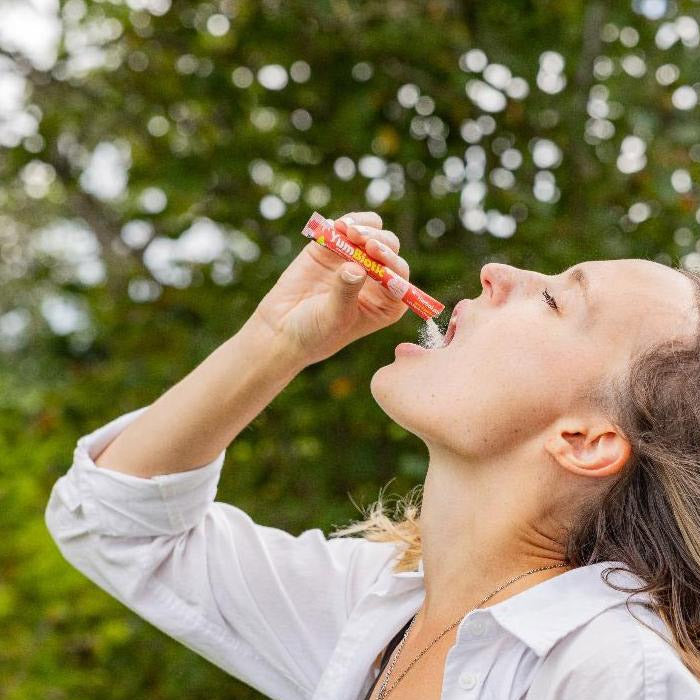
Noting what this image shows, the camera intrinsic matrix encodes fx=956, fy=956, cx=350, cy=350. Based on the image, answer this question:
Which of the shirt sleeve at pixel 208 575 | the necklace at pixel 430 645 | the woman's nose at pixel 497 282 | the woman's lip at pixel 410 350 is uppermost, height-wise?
the woman's nose at pixel 497 282

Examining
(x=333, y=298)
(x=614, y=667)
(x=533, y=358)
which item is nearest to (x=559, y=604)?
(x=614, y=667)

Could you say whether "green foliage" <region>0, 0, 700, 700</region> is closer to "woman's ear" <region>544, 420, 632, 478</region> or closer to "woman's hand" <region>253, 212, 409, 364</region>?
"woman's hand" <region>253, 212, 409, 364</region>

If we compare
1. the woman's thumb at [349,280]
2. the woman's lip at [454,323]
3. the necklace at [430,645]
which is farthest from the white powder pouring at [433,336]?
the necklace at [430,645]

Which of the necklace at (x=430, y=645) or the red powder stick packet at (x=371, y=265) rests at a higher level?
the red powder stick packet at (x=371, y=265)

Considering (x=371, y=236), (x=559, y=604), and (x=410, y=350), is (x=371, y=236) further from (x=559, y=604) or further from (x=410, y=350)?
(x=559, y=604)

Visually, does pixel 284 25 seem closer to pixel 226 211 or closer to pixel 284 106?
pixel 284 106

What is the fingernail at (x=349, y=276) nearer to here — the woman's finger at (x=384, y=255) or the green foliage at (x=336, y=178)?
the woman's finger at (x=384, y=255)

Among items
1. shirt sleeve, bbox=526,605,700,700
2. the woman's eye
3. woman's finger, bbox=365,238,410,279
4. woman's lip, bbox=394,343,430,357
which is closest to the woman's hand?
woman's finger, bbox=365,238,410,279

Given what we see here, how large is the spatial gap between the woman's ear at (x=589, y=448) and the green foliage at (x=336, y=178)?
62 centimetres

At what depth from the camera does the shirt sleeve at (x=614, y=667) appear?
3.29ft

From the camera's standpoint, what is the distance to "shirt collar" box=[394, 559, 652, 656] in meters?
1.08

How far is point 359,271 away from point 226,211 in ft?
2.98

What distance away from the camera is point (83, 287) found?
2482 mm

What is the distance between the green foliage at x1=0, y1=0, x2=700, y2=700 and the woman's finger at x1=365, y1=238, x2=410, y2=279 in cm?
46
